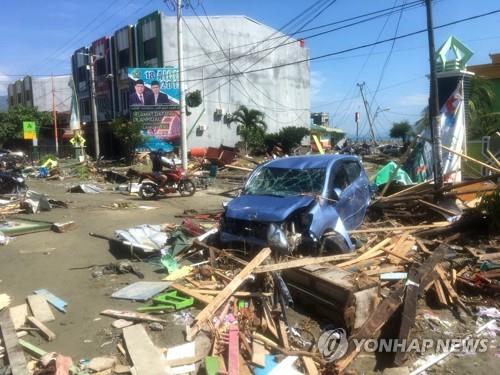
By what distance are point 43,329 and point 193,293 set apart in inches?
71.2

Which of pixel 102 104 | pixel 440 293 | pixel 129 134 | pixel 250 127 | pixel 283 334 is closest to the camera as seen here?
pixel 283 334

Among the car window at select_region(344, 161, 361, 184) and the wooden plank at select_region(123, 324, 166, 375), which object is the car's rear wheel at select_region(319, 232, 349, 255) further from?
the wooden plank at select_region(123, 324, 166, 375)

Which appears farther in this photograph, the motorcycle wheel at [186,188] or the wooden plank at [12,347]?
the motorcycle wheel at [186,188]

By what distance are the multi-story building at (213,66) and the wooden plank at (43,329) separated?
3105cm

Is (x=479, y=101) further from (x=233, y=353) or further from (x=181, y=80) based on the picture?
(x=233, y=353)

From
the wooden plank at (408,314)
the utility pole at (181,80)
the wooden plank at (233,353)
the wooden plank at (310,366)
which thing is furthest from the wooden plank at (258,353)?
the utility pole at (181,80)

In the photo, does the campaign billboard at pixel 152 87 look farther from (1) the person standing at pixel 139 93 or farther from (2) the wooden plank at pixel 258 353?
(2) the wooden plank at pixel 258 353

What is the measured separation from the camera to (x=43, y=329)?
17.3 ft

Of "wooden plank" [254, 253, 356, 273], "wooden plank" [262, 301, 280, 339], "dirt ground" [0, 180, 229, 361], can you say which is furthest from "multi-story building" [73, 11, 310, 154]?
"wooden plank" [262, 301, 280, 339]

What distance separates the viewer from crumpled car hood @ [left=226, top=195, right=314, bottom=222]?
692cm

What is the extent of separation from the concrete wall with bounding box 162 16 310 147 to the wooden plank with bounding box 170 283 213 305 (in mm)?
30501

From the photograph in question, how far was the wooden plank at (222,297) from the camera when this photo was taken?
5.18m

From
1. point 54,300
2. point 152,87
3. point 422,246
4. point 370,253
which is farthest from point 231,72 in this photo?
point 54,300

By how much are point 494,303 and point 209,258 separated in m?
4.06
